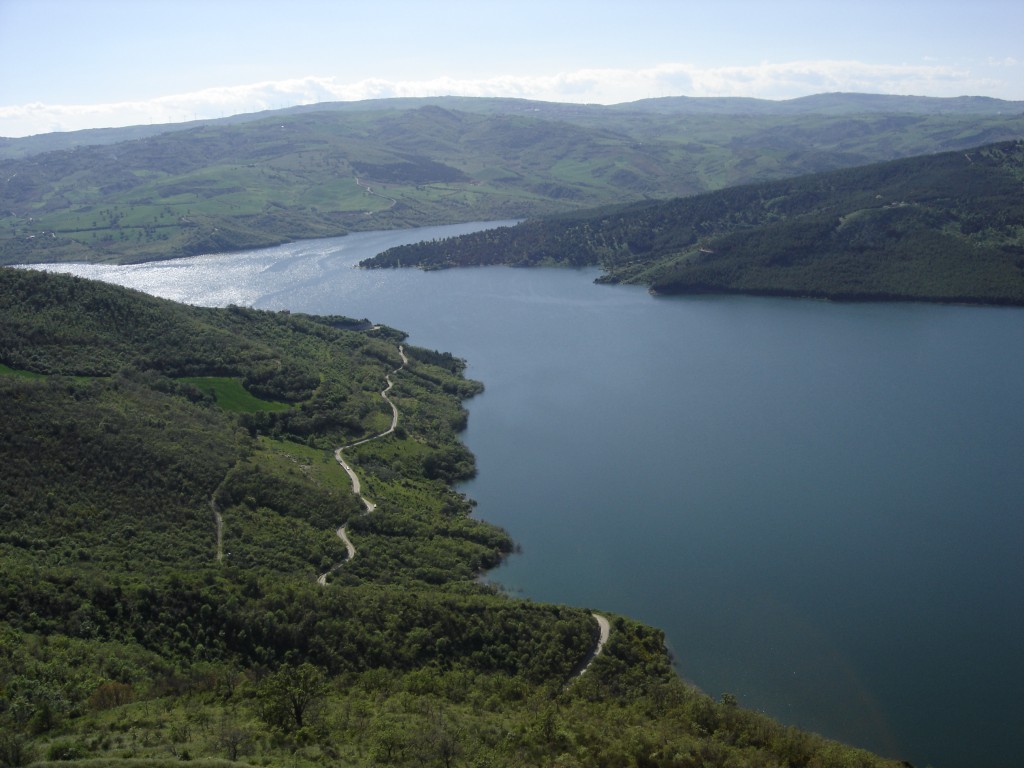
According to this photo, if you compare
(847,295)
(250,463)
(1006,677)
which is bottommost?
(1006,677)

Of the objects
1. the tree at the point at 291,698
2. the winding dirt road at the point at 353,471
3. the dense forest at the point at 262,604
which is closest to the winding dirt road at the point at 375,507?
the winding dirt road at the point at 353,471

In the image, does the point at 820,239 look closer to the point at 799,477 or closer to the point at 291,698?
the point at 799,477

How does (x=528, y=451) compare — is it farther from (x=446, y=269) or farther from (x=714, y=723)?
(x=446, y=269)

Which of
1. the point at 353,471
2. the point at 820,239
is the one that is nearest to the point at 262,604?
the point at 353,471

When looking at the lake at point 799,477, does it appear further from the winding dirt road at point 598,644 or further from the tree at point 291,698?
the tree at point 291,698

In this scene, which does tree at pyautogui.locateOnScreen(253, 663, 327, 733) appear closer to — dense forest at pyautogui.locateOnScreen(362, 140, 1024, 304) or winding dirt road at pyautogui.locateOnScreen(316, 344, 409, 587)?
winding dirt road at pyautogui.locateOnScreen(316, 344, 409, 587)

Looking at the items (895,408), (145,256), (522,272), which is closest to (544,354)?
(895,408)
